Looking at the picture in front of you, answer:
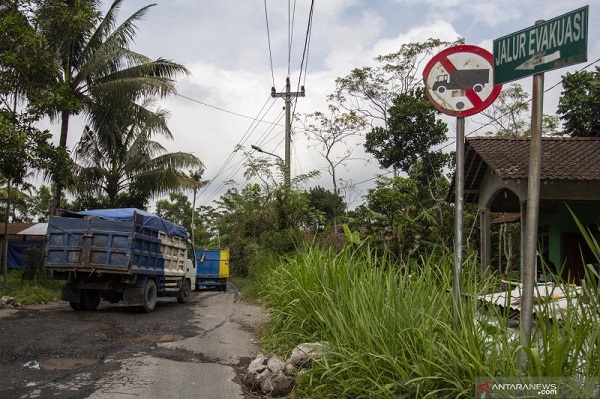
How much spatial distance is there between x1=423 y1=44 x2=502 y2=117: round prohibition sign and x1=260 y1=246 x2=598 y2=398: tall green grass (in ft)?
4.80

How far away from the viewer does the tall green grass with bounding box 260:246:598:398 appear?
10.4ft

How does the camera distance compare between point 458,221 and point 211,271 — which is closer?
point 458,221

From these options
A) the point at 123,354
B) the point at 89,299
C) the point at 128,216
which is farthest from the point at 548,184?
the point at 89,299

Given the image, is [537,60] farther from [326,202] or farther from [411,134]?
[326,202]

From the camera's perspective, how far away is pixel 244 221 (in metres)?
25.0

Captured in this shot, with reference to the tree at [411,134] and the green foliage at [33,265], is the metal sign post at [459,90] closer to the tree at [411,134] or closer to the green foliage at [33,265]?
the green foliage at [33,265]

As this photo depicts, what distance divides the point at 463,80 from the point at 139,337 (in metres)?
7.23

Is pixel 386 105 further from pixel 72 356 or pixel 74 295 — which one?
pixel 72 356

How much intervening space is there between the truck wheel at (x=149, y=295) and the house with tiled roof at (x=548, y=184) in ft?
26.9

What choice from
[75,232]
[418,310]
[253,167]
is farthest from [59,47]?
[418,310]

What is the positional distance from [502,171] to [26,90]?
1164 cm

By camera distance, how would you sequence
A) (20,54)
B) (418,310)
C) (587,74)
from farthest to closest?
(587,74), (20,54), (418,310)

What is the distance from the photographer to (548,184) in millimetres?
12523

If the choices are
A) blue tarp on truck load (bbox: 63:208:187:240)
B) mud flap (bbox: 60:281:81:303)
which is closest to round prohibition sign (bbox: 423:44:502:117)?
blue tarp on truck load (bbox: 63:208:187:240)
